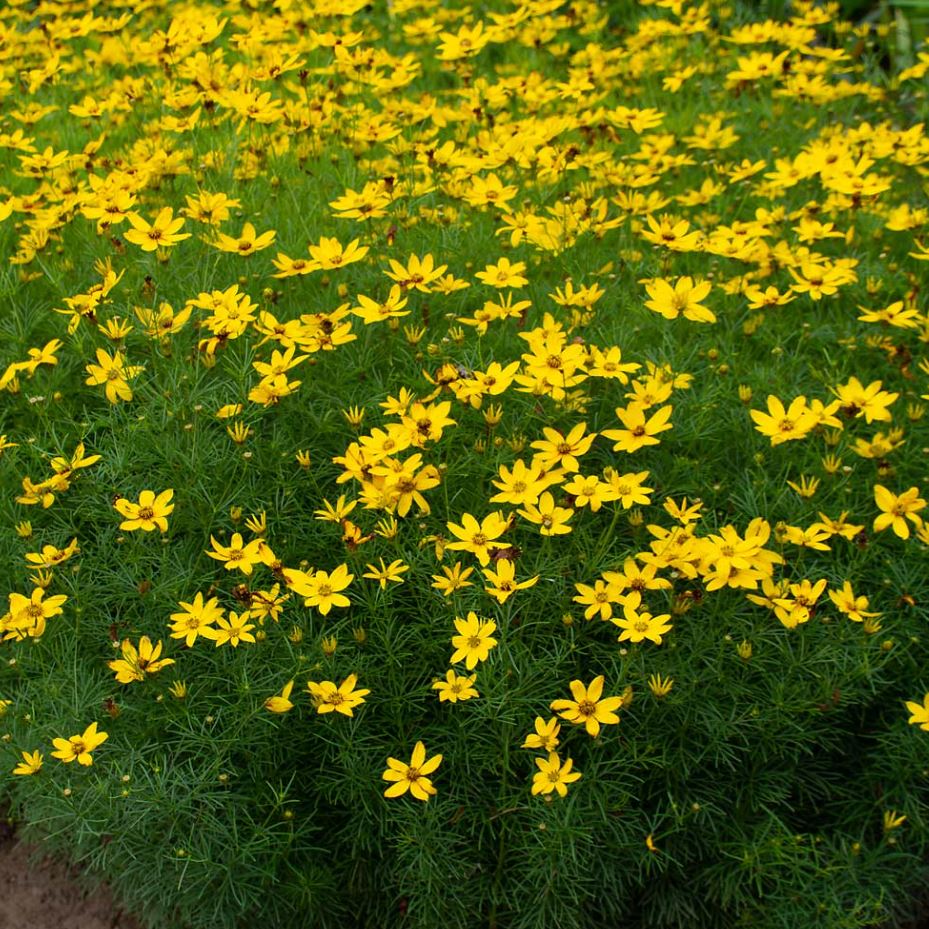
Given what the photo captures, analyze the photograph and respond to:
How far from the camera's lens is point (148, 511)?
2.54 metres

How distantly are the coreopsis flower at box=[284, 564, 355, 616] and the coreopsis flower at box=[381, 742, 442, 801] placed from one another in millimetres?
334

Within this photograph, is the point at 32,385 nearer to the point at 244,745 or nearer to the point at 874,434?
the point at 244,745

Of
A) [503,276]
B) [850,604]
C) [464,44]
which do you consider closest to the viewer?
[850,604]

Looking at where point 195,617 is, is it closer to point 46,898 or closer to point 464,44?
point 46,898

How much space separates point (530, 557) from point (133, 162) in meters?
1.91

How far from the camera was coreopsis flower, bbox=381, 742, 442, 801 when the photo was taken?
227cm

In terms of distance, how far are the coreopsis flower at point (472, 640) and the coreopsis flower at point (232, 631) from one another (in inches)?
16.2

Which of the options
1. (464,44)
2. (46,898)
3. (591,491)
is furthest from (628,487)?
(464,44)

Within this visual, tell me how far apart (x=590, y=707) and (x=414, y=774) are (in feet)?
1.23

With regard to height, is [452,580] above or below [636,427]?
below

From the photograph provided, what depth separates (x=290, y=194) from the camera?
11.5 feet

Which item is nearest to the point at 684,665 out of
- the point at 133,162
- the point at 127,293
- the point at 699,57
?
the point at 127,293

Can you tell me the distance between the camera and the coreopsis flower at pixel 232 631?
233 centimetres

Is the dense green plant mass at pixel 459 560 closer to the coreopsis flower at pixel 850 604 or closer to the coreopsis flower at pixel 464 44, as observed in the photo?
the coreopsis flower at pixel 850 604
